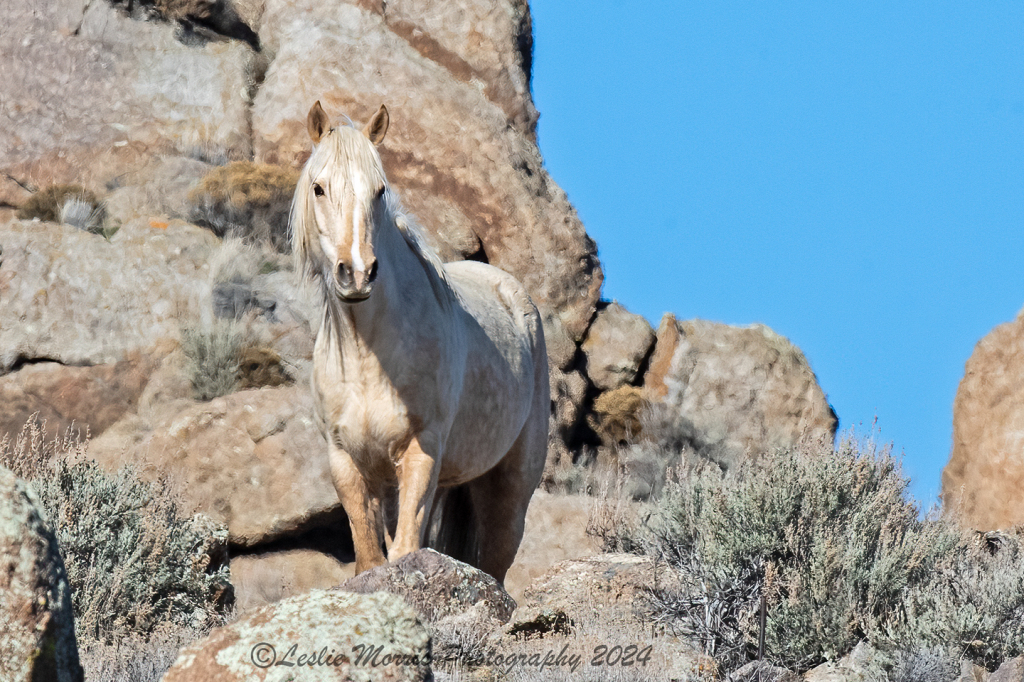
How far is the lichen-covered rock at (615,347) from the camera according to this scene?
53.1 feet

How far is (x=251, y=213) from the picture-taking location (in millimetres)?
15266

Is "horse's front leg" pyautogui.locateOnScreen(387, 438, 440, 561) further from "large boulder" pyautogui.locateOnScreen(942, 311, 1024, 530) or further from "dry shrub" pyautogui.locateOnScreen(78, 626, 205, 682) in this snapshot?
"large boulder" pyautogui.locateOnScreen(942, 311, 1024, 530)

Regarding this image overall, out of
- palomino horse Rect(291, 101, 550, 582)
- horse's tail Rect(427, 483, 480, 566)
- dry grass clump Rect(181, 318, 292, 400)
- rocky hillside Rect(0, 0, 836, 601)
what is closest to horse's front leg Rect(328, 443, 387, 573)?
palomino horse Rect(291, 101, 550, 582)

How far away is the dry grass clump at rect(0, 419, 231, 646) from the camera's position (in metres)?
7.13

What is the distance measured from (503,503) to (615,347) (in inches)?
327

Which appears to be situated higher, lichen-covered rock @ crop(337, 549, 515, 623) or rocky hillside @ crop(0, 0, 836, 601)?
rocky hillside @ crop(0, 0, 836, 601)

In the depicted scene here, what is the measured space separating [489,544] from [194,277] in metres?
7.00

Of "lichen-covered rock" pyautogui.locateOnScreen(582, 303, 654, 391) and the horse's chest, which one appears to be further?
"lichen-covered rock" pyautogui.locateOnScreen(582, 303, 654, 391)

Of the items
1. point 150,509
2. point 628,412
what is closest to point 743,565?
point 150,509

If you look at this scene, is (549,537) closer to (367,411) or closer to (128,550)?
(128,550)

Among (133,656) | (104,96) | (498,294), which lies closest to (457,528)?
(498,294)

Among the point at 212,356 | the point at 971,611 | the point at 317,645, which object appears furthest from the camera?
the point at 212,356

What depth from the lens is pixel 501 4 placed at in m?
17.9

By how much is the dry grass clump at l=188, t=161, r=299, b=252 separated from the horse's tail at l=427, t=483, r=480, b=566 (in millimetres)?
7563
